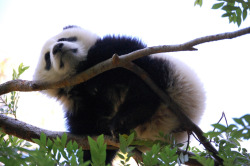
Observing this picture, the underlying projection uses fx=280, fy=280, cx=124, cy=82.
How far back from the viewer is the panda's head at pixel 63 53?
3.23 meters

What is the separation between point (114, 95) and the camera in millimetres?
3252

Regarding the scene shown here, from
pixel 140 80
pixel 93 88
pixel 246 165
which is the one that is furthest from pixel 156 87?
pixel 246 165

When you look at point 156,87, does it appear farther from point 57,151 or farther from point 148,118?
point 57,151

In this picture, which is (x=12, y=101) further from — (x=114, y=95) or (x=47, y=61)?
(x=114, y=95)

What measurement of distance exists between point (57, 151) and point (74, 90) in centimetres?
188

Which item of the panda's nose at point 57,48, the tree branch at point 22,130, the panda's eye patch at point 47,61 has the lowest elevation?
the tree branch at point 22,130

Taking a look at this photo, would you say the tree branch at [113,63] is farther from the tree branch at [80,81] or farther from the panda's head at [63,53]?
the panda's head at [63,53]

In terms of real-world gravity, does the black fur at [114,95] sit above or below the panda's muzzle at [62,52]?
below

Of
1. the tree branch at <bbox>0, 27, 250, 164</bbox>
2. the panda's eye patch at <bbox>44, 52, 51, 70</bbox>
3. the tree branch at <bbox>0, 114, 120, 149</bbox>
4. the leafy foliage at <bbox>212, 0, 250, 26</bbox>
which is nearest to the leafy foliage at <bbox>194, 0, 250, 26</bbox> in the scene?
the leafy foliage at <bbox>212, 0, 250, 26</bbox>

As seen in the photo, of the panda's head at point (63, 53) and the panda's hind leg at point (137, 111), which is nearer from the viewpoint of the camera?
the panda's hind leg at point (137, 111)

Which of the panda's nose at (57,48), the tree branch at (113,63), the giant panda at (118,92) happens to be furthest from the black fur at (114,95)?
the tree branch at (113,63)

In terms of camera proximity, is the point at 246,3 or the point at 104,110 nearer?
the point at 246,3

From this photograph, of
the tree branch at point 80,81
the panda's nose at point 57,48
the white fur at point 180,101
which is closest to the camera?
the tree branch at point 80,81

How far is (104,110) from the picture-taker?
339 centimetres
